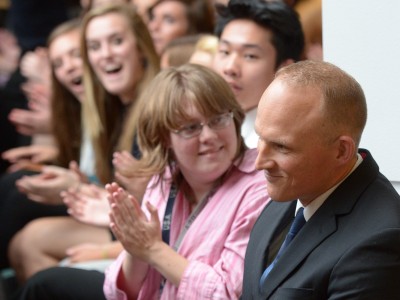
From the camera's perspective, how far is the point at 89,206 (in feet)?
10.7

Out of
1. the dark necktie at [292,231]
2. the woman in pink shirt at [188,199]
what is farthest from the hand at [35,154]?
the dark necktie at [292,231]

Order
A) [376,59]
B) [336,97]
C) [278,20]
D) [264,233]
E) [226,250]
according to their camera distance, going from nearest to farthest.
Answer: [336,97]
[264,233]
[376,59]
[226,250]
[278,20]

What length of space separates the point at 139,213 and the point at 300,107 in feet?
2.56

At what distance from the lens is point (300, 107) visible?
174cm

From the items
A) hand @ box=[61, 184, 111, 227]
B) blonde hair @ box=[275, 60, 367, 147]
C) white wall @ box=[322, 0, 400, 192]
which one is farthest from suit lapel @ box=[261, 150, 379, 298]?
hand @ box=[61, 184, 111, 227]

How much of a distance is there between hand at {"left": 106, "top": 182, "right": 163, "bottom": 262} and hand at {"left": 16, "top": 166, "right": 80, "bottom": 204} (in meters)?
1.22

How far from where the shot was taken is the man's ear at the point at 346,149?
5.70ft

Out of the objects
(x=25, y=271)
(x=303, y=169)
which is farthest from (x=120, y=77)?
(x=303, y=169)

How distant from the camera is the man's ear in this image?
174 cm

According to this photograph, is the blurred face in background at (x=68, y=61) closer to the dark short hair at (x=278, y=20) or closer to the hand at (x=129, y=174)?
the hand at (x=129, y=174)

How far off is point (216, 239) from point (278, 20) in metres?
0.84

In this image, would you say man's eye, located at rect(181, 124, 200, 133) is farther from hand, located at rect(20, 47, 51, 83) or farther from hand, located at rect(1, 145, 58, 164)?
hand, located at rect(20, 47, 51, 83)

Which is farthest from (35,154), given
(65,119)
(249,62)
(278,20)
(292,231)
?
(292,231)

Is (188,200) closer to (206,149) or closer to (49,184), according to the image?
(206,149)
